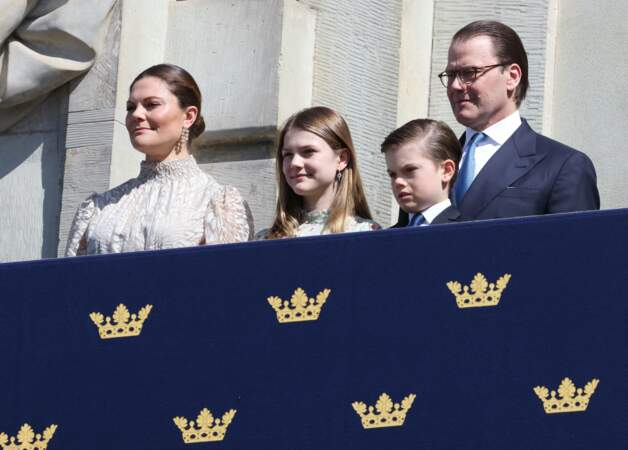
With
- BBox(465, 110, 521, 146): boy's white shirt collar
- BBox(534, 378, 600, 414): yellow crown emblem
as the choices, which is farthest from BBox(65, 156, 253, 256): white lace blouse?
BBox(534, 378, 600, 414): yellow crown emblem

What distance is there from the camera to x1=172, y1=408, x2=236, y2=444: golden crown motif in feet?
14.7

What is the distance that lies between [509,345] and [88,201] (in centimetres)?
188

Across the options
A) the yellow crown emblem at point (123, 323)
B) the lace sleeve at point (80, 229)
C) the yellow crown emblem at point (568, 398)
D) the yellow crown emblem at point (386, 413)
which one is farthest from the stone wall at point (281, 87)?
the yellow crown emblem at point (568, 398)

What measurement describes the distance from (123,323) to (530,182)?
1189 millimetres

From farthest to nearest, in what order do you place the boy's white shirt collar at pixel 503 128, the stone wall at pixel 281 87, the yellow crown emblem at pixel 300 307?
the stone wall at pixel 281 87
the boy's white shirt collar at pixel 503 128
the yellow crown emblem at pixel 300 307

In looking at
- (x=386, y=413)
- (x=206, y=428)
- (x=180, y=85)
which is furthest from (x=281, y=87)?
(x=386, y=413)

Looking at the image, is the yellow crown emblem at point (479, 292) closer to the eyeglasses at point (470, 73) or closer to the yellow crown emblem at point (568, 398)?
the yellow crown emblem at point (568, 398)

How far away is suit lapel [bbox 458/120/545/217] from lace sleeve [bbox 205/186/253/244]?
700 millimetres

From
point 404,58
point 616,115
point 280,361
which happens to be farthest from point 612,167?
point 280,361

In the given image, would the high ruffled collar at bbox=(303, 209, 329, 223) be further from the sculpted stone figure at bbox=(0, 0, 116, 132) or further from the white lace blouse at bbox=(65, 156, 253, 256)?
the sculpted stone figure at bbox=(0, 0, 116, 132)

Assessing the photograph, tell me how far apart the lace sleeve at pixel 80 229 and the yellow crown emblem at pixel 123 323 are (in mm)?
886

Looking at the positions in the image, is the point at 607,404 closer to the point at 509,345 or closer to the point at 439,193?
the point at 509,345

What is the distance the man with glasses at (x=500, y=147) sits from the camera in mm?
4973

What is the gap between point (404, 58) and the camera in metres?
6.79
